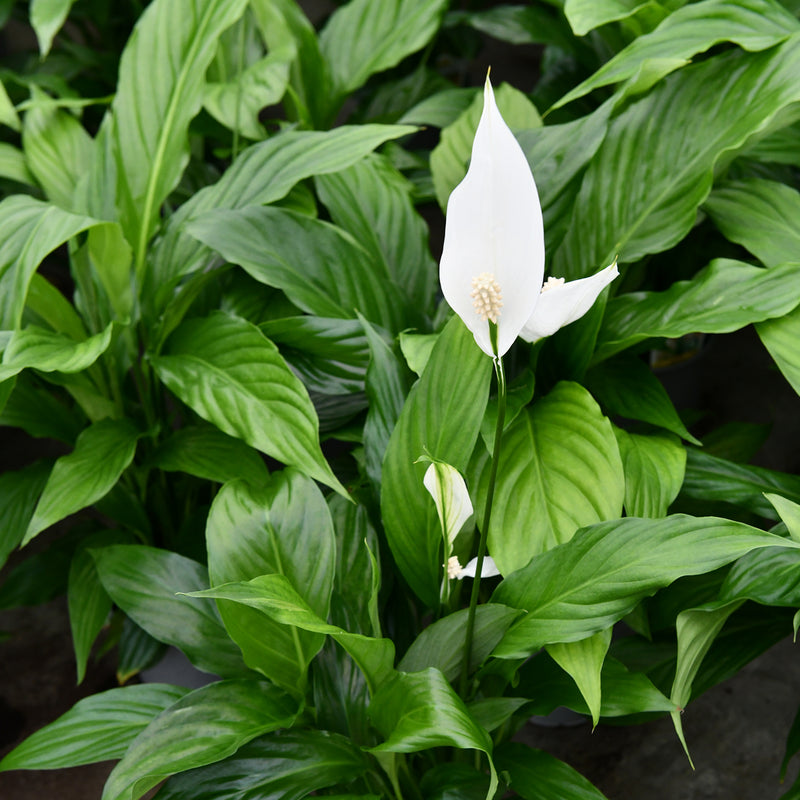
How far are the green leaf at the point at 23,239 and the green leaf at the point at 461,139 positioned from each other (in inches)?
18.0

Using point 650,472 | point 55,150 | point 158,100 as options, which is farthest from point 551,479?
point 55,150

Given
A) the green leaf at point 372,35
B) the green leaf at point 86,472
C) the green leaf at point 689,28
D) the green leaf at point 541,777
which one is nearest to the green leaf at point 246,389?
the green leaf at point 86,472

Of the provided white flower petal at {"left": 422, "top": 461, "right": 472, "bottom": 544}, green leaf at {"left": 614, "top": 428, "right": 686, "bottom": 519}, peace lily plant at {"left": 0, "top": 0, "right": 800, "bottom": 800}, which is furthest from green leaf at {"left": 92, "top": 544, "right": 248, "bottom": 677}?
green leaf at {"left": 614, "top": 428, "right": 686, "bottom": 519}

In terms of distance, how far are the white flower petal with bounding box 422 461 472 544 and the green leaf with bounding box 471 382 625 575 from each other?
91mm

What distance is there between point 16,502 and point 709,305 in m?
0.88

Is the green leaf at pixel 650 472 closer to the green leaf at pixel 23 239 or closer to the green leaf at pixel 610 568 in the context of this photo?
the green leaf at pixel 610 568

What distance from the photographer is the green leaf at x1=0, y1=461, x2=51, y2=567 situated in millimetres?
1217

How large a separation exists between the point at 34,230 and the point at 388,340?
0.40 meters

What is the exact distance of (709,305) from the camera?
1.00 m

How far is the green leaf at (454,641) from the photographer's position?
861mm

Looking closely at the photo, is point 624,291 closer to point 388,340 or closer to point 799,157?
point 799,157

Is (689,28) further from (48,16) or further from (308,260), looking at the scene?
(48,16)

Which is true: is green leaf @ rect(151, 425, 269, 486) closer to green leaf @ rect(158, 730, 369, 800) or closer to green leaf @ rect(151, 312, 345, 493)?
green leaf @ rect(151, 312, 345, 493)

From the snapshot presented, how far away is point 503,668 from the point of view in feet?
2.90
